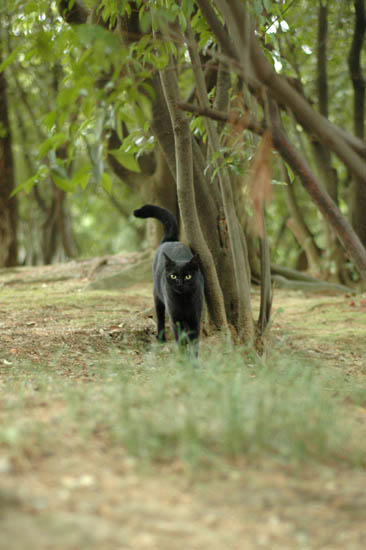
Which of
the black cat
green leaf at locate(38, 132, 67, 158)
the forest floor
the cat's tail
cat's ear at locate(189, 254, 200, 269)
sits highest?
green leaf at locate(38, 132, 67, 158)

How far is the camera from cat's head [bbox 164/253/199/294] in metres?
5.54

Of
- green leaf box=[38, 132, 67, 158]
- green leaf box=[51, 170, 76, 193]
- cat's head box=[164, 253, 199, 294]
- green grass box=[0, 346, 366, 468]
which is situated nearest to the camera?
green grass box=[0, 346, 366, 468]

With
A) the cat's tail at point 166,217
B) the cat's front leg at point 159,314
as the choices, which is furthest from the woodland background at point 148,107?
the cat's front leg at point 159,314

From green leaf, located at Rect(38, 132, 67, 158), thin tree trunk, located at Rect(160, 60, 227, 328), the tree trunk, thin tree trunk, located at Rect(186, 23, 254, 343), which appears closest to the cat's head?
thin tree trunk, located at Rect(160, 60, 227, 328)

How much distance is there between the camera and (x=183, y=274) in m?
5.54

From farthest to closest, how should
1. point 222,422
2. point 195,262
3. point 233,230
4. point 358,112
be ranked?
point 358,112
point 195,262
point 233,230
point 222,422

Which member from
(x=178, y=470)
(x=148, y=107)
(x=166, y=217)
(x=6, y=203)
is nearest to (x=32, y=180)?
(x=148, y=107)

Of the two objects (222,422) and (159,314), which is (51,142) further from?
(159,314)

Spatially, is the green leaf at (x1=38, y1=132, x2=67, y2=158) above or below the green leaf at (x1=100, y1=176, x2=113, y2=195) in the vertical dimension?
above

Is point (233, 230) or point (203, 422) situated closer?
point (203, 422)

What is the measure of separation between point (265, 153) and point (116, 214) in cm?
2342

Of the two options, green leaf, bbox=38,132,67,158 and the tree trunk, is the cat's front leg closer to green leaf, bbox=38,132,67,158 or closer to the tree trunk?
green leaf, bbox=38,132,67,158

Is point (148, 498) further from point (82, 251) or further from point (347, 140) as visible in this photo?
point (82, 251)

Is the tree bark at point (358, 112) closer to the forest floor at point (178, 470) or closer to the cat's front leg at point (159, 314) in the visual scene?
the cat's front leg at point (159, 314)
